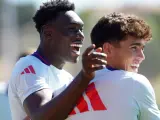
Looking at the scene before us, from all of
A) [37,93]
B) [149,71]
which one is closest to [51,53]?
[37,93]

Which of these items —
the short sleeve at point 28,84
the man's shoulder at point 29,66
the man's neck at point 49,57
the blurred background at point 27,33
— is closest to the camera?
the short sleeve at point 28,84

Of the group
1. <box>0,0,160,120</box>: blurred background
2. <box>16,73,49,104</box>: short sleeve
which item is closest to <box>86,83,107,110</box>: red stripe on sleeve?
<box>16,73,49,104</box>: short sleeve

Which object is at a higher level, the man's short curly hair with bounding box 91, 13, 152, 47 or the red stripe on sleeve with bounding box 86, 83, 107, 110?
the man's short curly hair with bounding box 91, 13, 152, 47

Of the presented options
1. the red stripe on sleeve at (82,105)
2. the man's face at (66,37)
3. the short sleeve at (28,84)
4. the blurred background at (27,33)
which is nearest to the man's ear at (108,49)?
the red stripe on sleeve at (82,105)

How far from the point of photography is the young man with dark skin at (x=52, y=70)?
13.1 ft

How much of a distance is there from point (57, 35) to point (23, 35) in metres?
13.3

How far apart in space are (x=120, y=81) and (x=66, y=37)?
3.25ft

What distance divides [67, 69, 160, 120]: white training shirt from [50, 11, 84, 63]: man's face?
869 millimetres

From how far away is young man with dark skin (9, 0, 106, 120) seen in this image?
4000 mm

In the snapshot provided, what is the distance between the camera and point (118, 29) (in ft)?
13.2

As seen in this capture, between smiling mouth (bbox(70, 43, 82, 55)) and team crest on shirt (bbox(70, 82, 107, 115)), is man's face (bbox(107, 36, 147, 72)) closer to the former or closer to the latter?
team crest on shirt (bbox(70, 82, 107, 115))

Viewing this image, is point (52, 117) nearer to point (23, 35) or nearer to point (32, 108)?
point (32, 108)

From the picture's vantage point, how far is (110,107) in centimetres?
394

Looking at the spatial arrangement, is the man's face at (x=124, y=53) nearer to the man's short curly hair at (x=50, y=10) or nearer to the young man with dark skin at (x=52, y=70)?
the young man with dark skin at (x=52, y=70)
